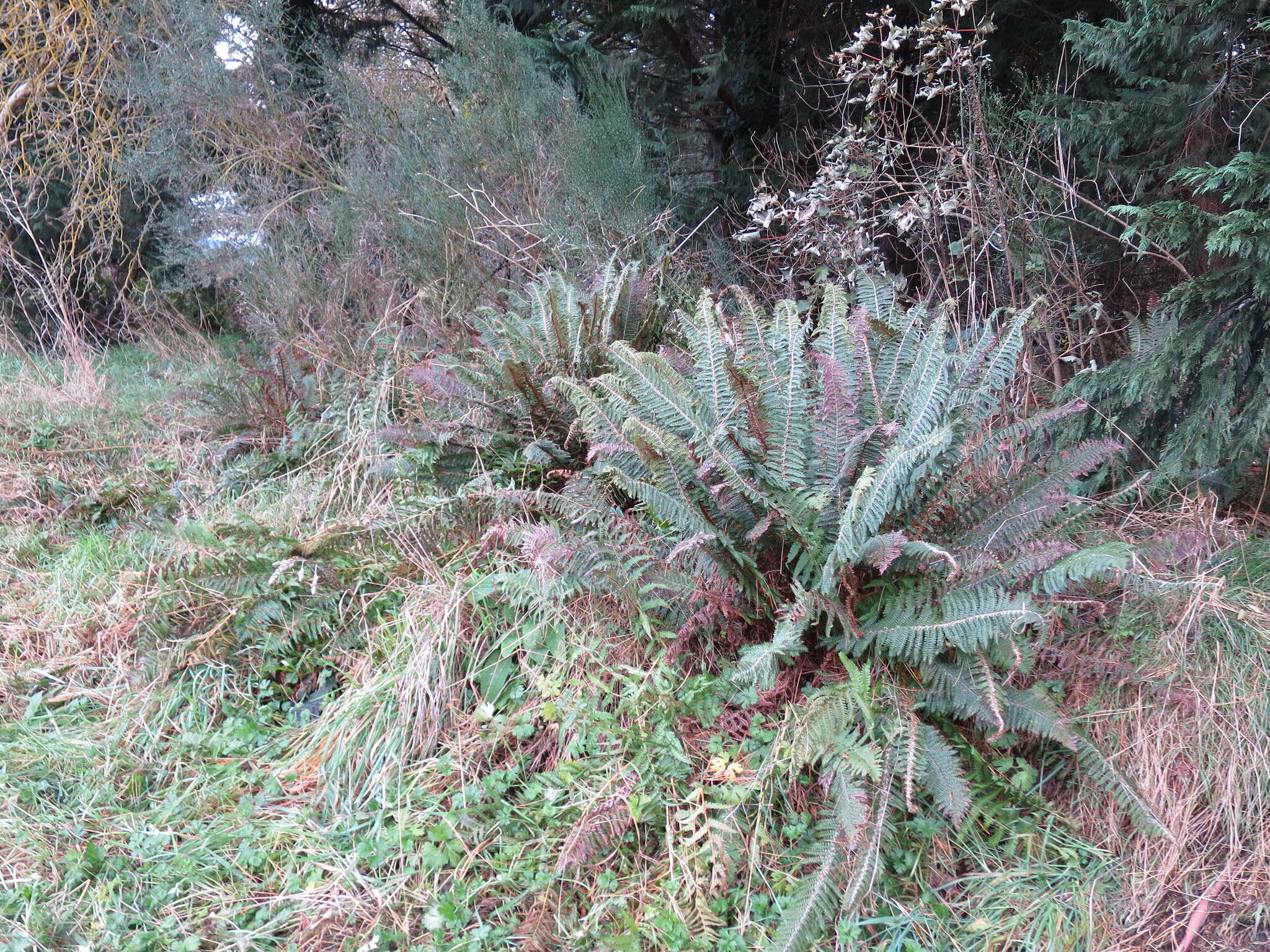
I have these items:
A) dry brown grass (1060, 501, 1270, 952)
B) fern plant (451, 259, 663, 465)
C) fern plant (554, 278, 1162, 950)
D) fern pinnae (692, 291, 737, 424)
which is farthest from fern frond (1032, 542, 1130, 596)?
fern plant (451, 259, 663, 465)

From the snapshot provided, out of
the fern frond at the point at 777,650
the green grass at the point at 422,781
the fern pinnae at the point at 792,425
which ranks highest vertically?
the fern pinnae at the point at 792,425

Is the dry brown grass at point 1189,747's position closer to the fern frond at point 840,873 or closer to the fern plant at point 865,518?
the fern plant at point 865,518

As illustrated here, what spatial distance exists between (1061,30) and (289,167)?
6212 millimetres

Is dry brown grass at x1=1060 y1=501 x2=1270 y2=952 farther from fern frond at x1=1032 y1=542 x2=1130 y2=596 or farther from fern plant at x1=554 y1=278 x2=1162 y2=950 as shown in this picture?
fern frond at x1=1032 y1=542 x2=1130 y2=596

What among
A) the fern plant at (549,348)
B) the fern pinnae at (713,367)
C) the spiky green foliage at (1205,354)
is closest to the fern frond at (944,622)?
the fern pinnae at (713,367)

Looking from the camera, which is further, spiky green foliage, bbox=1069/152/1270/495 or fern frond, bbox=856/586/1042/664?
spiky green foliage, bbox=1069/152/1270/495

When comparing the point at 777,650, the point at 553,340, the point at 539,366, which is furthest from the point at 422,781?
the point at 553,340

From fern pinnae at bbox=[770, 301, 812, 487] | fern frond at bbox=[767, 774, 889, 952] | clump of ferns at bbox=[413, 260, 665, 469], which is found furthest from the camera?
clump of ferns at bbox=[413, 260, 665, 469]

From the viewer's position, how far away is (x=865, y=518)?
220 centimetres

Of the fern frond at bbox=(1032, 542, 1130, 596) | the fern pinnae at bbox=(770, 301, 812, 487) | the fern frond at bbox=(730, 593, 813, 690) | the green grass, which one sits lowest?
the green grass

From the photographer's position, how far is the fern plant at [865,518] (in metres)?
2.09

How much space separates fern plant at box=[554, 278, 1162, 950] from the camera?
2.09 metres

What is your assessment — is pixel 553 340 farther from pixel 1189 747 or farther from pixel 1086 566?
pixel 1189 747

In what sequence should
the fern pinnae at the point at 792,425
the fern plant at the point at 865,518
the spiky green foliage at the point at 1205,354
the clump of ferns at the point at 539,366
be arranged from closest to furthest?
the fern plant at the point at 865,518, the fern pinnae at the point at 792,425, the spiky green foliage at the point at 1205,354, the clump of ferns at the point at 539,366
